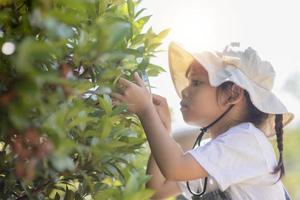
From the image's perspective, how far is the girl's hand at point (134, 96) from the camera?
1.42 metres

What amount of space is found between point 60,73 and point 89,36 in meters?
0.15

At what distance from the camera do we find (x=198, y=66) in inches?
77.7

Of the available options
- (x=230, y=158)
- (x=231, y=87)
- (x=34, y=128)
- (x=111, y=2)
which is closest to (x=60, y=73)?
(x=34, y=128)

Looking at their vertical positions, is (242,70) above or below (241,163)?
above

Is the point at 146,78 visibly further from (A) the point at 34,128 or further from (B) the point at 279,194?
(A) the point at 34,128

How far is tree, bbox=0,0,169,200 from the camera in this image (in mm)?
704

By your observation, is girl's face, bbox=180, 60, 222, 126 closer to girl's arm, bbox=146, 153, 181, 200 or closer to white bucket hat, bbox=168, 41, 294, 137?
white bucket hat, bbox=168, 41, 294, 137

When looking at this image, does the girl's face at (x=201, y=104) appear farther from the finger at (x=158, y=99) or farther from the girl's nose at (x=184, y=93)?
the finger at (x=158, y=99)

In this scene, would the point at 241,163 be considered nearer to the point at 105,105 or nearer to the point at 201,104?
the point at 201,104

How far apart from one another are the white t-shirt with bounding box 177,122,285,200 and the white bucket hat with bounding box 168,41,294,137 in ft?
0.43

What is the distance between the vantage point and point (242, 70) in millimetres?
1905

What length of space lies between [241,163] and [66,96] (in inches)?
40.4

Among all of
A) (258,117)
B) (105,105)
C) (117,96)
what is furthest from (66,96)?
(258,117)

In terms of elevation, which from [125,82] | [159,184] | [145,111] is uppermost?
[125,82]
